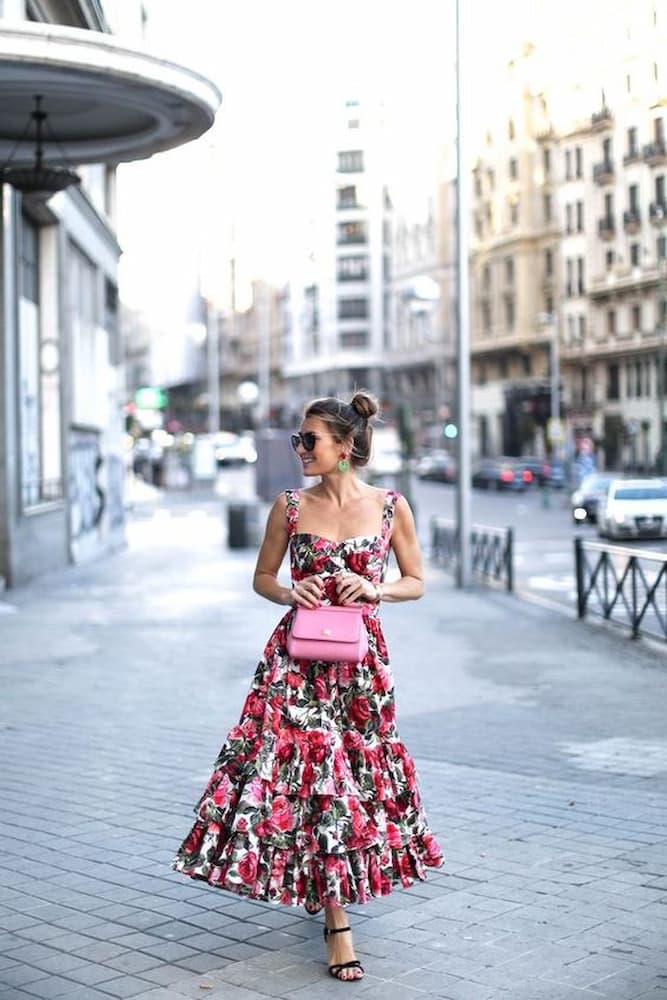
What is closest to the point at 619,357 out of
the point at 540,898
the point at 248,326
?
the point at 540,898

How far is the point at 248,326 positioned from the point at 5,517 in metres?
121

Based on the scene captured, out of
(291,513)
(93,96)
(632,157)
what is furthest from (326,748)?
(632,157)

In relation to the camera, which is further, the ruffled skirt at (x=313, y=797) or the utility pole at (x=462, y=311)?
the utility pole at (x=462, y=311)

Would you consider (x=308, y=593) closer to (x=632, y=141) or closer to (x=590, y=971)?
(x=590, y=971)

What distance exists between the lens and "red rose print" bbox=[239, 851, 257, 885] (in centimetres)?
485

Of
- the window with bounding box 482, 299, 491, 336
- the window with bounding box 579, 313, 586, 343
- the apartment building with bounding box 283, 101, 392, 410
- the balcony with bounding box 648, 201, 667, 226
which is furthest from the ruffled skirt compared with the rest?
the window with bounding box 482, 299, 491, 336

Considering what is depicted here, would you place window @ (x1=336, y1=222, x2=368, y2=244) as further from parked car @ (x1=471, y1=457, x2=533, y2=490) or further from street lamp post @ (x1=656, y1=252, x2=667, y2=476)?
street lamp post @ (x1=656, y1=252, x2=667, y2=476)

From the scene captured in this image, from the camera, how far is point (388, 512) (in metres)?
5.16

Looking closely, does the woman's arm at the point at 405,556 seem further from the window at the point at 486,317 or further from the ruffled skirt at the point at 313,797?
the window at the point at 486,317

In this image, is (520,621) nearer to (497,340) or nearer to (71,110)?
(71,110)

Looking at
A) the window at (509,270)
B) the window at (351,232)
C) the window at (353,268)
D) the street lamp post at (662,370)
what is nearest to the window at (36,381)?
the street lamp post at (662,370)

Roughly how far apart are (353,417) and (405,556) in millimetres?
515

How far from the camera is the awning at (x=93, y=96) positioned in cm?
1346

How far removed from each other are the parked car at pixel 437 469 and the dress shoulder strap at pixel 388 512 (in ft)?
214
